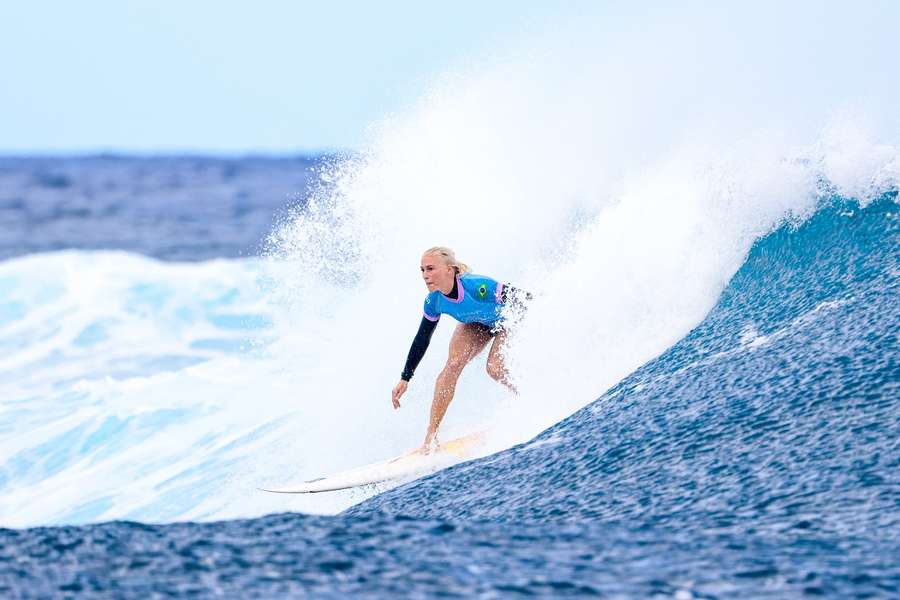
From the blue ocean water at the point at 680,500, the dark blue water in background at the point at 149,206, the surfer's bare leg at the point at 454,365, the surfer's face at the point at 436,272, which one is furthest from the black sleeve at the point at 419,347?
Result: the dark blue water in background at the point at 149,206

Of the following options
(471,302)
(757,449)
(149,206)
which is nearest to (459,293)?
(471,302)

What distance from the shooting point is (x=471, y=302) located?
7773mm

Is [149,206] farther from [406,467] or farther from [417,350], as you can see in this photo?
[406,467]

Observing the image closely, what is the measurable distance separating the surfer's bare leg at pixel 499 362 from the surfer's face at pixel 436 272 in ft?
1.72

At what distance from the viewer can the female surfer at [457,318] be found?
303 inches

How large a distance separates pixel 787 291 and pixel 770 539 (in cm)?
316

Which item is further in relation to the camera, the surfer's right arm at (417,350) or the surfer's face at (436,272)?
the surfer's right arm at (417,350)

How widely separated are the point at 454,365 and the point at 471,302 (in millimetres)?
420

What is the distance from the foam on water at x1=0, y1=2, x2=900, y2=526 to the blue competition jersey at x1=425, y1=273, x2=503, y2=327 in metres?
0.27

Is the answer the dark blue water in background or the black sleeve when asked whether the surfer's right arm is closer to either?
the black sleeve

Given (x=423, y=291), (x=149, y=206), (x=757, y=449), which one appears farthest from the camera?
(x=149, y=206)

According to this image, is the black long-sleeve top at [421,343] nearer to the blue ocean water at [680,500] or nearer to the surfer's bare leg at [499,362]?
the surfer's bare leg at [499,362]

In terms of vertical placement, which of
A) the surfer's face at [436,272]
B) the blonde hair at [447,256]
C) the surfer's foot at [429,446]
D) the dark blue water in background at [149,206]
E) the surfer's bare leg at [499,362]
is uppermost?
the dark blue water in background at [149,206]

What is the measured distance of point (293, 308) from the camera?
17.2 m
